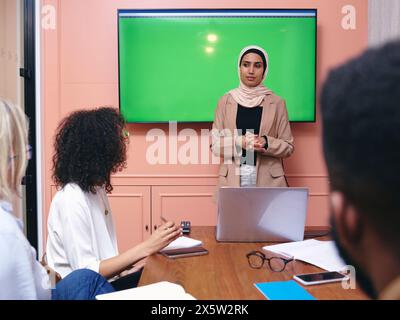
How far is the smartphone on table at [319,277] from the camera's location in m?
1.01

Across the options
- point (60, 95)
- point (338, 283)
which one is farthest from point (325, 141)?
point (60, 95)

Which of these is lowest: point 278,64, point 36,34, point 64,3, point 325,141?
point 325,141

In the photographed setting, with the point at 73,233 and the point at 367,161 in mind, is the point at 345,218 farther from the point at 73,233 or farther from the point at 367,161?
the point at 73,233

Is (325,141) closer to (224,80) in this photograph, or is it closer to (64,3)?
(224,80)

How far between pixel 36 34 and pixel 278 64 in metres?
1.87

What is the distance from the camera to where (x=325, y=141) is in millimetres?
223

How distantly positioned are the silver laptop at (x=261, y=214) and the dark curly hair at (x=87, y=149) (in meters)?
0.45

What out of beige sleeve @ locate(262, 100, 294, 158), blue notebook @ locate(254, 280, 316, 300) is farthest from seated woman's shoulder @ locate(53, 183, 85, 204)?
beige sleeve @ locate(262, 100, 294, 158)

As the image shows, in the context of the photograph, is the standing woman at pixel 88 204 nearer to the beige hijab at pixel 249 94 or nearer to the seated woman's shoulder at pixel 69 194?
the seated woman's shoulder at pixel 69 194

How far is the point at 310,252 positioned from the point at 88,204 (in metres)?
0.80

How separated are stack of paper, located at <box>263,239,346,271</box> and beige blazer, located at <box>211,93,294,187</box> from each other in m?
1.17

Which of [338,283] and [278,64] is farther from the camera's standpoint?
[278,64]

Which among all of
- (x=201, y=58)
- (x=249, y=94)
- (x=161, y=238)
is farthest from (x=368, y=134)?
(x=201, y=58)

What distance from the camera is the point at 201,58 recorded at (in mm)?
2918
